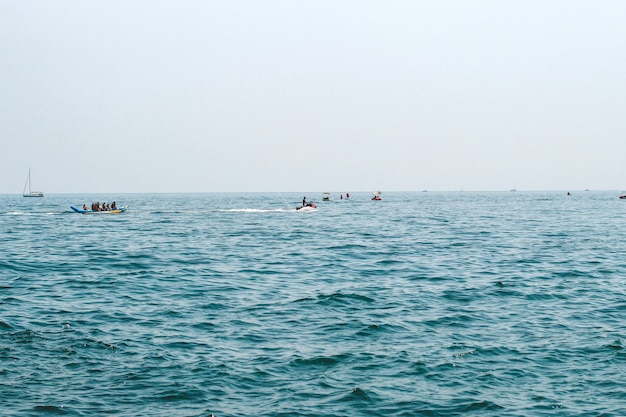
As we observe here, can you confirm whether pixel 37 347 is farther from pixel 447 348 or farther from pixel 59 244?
pixel 59 244

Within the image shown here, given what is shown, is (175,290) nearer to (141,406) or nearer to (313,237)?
(141,406)

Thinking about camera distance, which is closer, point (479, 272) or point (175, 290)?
point (175, 290)

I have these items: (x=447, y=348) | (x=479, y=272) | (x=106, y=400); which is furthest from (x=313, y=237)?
(x=106, y=400)

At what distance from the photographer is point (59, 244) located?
51.3 meters

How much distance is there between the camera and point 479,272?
3516 cm

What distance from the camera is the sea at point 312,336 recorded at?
49.2 ft

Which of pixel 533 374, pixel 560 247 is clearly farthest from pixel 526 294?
pixel 560 247

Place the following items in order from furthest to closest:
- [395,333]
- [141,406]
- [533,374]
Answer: [395,333], [533,374], [141,406]

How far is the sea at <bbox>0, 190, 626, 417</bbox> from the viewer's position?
15.0 meters

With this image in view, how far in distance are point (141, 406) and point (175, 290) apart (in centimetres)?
1532

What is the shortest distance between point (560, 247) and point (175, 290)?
33.5 metres

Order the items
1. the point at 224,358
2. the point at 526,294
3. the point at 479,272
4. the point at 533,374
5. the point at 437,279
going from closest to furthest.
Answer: the point at 533,374
the point at 224,358
the point at 526,294
the point at 437,279
the point at 479,272

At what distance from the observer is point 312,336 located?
20766 mm

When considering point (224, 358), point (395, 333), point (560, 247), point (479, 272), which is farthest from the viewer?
point (560, 247)
